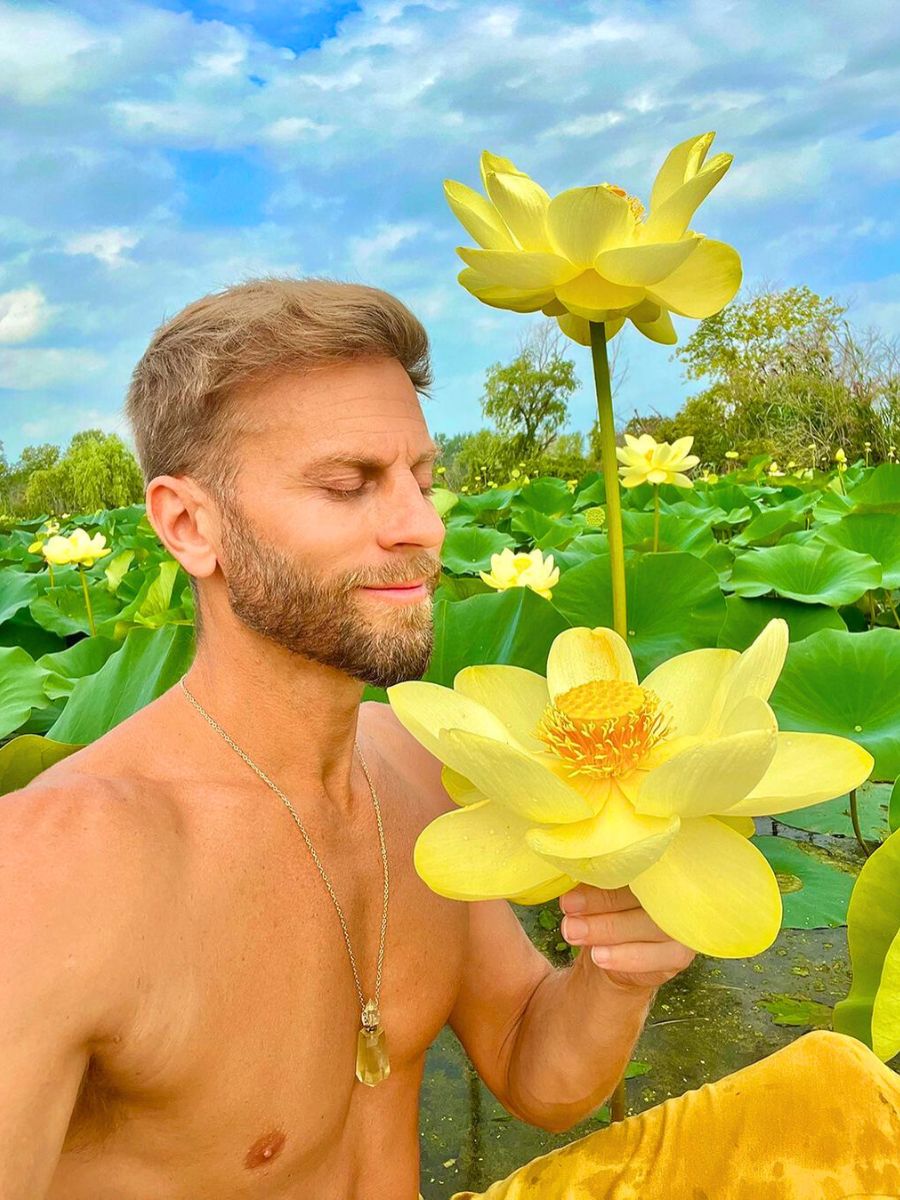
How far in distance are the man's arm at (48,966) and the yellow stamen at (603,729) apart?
1.60ft

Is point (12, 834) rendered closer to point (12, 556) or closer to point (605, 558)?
point (605, 558)

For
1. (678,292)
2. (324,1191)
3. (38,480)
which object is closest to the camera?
(678,292)

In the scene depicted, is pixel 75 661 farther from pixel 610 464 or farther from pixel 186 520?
pixel 610 464

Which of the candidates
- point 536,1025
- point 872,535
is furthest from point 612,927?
point 872,535

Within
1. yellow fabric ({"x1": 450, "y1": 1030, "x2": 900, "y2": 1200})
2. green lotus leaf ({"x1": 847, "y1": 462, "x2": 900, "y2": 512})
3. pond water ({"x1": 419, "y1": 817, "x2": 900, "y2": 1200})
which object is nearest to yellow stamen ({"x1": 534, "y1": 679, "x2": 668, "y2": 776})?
yellow fabric ({"x1": 450, "y1": 1030, "x2": 900, "y2": 1200})

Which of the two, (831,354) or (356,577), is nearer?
(356,577)

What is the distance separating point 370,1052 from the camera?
1288 mm

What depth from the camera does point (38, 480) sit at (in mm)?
31641

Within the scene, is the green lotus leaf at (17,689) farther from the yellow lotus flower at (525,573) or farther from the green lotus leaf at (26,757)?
the yellow lotus flower at (525,573)

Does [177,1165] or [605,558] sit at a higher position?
[605,558]

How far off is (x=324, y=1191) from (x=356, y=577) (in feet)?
2.56

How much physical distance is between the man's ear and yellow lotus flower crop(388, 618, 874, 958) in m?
0.51

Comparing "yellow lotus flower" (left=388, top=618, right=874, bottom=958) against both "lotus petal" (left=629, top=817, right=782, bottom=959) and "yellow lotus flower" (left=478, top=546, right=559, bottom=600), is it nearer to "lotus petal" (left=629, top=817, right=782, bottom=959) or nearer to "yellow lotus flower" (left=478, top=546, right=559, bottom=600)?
"lotus petal" (left=629, top=817, right=782, bottom=959)

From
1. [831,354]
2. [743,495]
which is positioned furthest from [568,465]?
[743,495]
